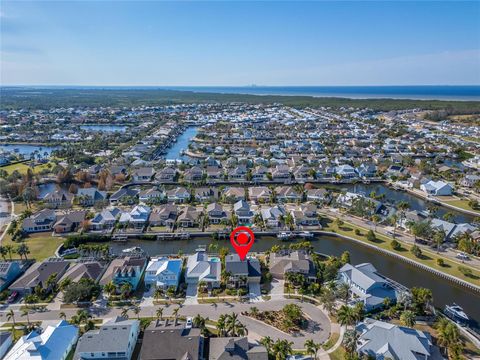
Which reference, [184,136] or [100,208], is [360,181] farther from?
[184,136]

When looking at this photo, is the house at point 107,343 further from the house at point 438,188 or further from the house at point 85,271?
the house at point 438,188

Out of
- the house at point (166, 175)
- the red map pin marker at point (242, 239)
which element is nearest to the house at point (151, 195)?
the house at point (166, 175)

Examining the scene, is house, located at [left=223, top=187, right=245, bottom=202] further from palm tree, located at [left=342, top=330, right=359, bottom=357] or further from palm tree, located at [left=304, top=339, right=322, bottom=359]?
palm tree, located at [left=342, top=330, right=359, bottom=357]

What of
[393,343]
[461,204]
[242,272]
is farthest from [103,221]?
[461,204]

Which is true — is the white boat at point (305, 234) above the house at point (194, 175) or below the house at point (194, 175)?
below

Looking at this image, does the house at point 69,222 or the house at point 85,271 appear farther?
the house at point 69,222
